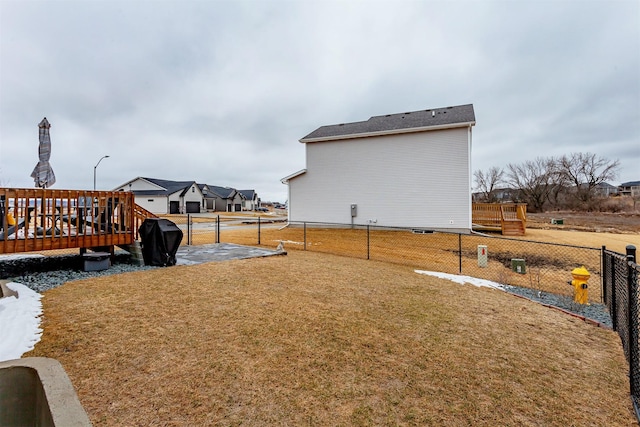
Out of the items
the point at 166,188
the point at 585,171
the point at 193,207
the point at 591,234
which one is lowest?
the point at 591,234

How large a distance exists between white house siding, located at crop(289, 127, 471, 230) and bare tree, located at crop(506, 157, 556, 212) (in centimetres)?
3569

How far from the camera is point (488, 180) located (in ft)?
158

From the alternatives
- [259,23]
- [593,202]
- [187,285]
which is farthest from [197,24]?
[593,202]

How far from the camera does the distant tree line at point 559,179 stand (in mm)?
41781

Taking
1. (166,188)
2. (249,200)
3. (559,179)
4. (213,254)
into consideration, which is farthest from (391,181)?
(249,200)

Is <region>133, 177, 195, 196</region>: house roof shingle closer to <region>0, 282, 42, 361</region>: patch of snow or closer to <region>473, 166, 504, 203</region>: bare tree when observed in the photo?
<region>0, 282, 42, 361</region>: patch of snow

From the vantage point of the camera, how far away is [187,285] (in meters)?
5.63

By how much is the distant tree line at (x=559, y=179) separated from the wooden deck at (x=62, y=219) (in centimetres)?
4873

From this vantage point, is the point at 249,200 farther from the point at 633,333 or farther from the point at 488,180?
the point at 633,333

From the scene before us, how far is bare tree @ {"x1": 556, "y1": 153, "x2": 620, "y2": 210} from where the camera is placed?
4179cm

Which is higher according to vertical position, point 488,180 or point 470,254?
point 488,180

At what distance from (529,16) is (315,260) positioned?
11764 millimetres

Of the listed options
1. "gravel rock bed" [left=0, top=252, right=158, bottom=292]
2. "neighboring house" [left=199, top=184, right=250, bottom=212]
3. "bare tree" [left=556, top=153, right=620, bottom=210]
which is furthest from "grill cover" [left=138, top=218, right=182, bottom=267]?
"bare tree" [left=556, top=153, right=620, bottom=210]

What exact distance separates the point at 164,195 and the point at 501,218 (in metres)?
38.1
